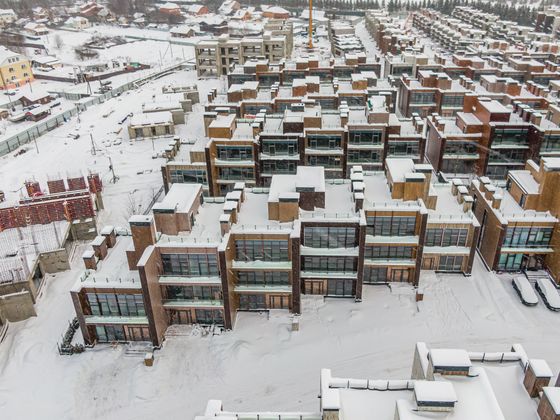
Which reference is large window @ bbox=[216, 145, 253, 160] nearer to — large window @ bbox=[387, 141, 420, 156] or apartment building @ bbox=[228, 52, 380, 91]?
large window @ bbox=[387, 141, 420, 156]

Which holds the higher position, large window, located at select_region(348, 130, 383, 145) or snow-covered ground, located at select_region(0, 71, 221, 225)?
large window, located at select_region(348, 130, 383, 145)

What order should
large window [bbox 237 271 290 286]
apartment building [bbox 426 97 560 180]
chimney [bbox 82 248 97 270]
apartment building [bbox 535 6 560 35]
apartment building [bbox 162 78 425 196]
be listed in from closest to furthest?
chimney [bbox 82 248 97 270] < large window [bbox 237 271 290 286] < apartment building [bbox 162 78 425 196] < apartment building [bbox 426 97 560 180] < apartment building [bbox 535 6 560 35]

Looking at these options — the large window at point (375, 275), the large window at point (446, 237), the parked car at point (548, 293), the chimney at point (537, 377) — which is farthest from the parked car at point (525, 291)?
the chimney at point (537, 377)

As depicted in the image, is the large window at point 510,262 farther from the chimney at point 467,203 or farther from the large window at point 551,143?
the large window at point 551,143

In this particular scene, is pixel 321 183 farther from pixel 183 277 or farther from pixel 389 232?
pixel 183 277

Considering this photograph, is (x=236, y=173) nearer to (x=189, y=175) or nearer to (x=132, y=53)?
(x=189, y=175)

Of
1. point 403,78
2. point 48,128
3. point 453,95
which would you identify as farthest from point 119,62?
point 453,95

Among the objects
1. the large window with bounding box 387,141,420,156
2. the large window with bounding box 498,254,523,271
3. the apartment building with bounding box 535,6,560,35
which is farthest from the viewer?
the apartment building with bounding box 535,6,560,35

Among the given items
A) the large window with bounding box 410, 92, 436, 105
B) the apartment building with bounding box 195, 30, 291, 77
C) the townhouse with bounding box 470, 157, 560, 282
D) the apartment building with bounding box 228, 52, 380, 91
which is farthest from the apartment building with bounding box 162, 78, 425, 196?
the apartment building with bounding box 195, 30, 291, 77
